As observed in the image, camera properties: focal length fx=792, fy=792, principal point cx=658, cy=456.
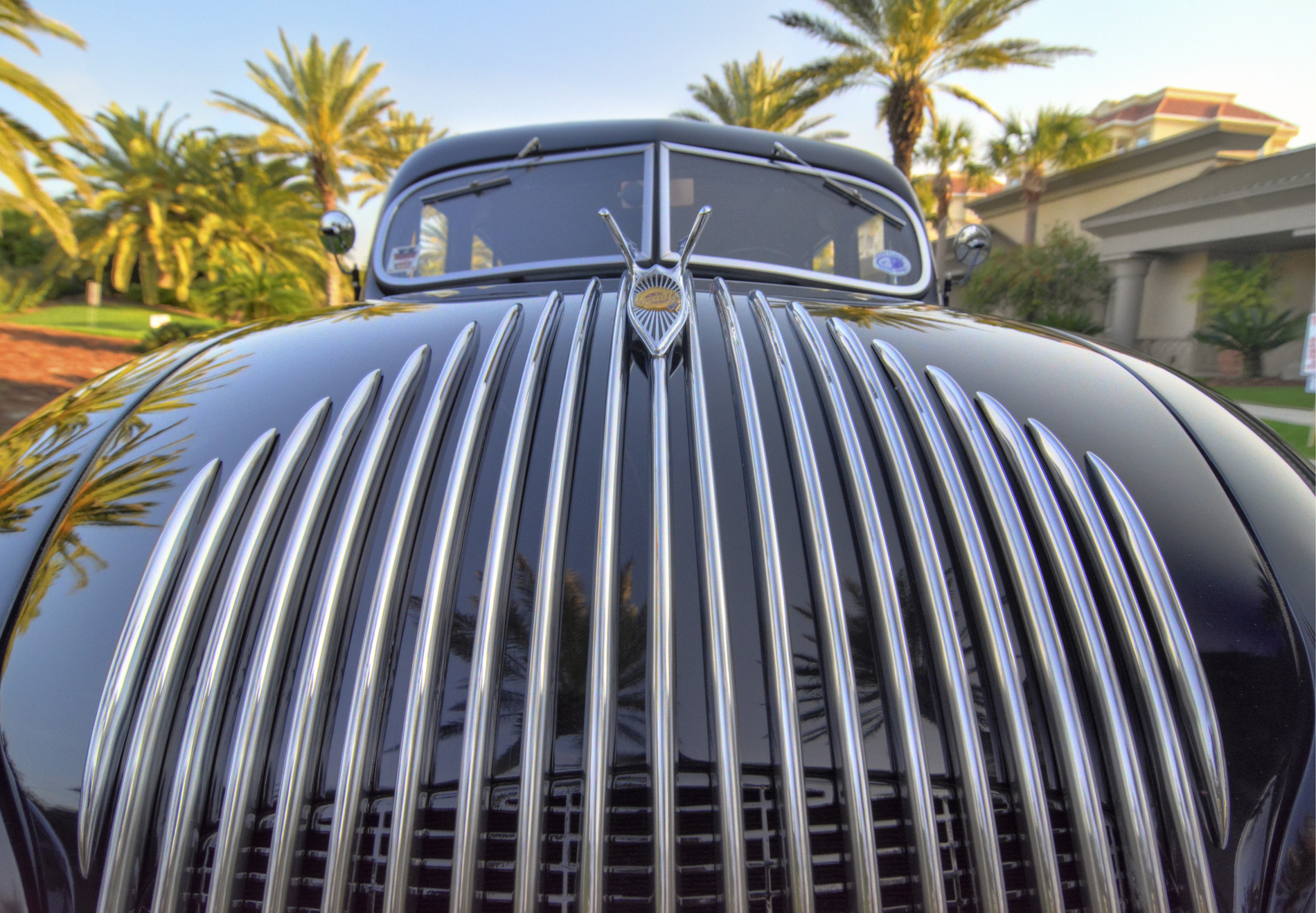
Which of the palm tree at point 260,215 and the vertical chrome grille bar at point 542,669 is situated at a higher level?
the palm tree at point 260,215

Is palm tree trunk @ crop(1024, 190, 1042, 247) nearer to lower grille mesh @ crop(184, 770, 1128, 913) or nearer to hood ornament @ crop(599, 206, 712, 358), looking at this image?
hood ornament @ crop(599, 206, 712, 358)


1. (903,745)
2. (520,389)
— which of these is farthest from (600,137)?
(903,745)

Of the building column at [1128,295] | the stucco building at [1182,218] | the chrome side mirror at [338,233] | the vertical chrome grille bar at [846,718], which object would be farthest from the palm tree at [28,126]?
the building column at [1128,295]

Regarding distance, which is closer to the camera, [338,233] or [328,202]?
[338,233]

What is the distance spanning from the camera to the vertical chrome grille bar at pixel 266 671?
0.87m

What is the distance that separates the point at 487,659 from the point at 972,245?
2802 millimetres

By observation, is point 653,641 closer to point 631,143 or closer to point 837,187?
point 631,143

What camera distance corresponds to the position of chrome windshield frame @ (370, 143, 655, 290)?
7.20ft

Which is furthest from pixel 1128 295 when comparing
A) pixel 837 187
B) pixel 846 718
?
pixel 846 718

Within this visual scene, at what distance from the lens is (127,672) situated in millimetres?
945

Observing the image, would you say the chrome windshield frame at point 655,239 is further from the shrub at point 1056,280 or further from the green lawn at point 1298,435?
the shrub at point 1056,280

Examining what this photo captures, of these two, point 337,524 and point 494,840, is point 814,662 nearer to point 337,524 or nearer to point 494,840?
point 494,840

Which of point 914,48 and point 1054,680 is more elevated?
point 914,48

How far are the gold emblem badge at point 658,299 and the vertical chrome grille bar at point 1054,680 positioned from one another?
0.54m
